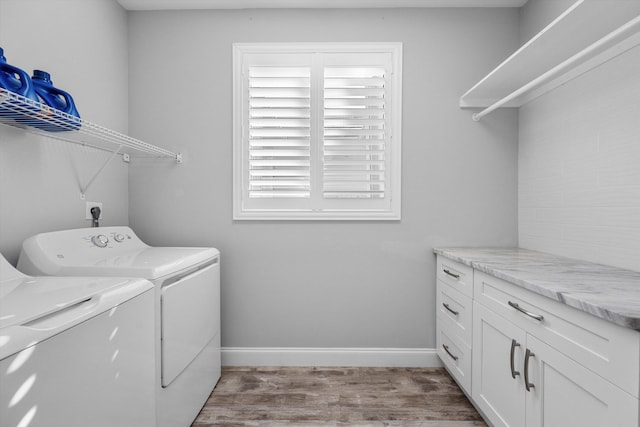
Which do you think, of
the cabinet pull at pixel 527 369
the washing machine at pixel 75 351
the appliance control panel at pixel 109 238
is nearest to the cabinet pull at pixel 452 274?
the cabinet pull at pixel 527 369

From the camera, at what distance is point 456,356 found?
79.0 inches

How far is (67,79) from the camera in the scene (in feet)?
5.92

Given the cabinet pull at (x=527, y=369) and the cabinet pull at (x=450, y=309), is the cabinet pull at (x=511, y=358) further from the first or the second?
the cabinet pull at (x=450, y=309)

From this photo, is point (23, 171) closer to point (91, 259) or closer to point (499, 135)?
point (91, 259)

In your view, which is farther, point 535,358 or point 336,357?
point 336,357

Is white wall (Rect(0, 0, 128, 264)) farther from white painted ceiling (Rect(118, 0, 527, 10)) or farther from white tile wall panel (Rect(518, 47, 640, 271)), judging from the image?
white tile wall panel (Rect(518, 47, 640, 271))

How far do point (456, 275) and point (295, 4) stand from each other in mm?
2075

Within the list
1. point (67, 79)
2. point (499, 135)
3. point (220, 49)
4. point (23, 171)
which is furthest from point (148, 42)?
point (499, 135)

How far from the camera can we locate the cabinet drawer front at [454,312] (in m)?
1.84

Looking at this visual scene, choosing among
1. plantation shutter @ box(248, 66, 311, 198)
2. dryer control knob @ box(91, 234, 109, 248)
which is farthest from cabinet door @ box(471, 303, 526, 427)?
dryer control knob @ box(91, 234, 109, 248)

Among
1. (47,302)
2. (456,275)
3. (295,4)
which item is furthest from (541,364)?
(295,4)

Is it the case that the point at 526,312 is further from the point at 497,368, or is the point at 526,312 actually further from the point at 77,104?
the point at 77,104

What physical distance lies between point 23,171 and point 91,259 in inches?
19.4

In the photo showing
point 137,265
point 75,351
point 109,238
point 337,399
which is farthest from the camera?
point 337,399
